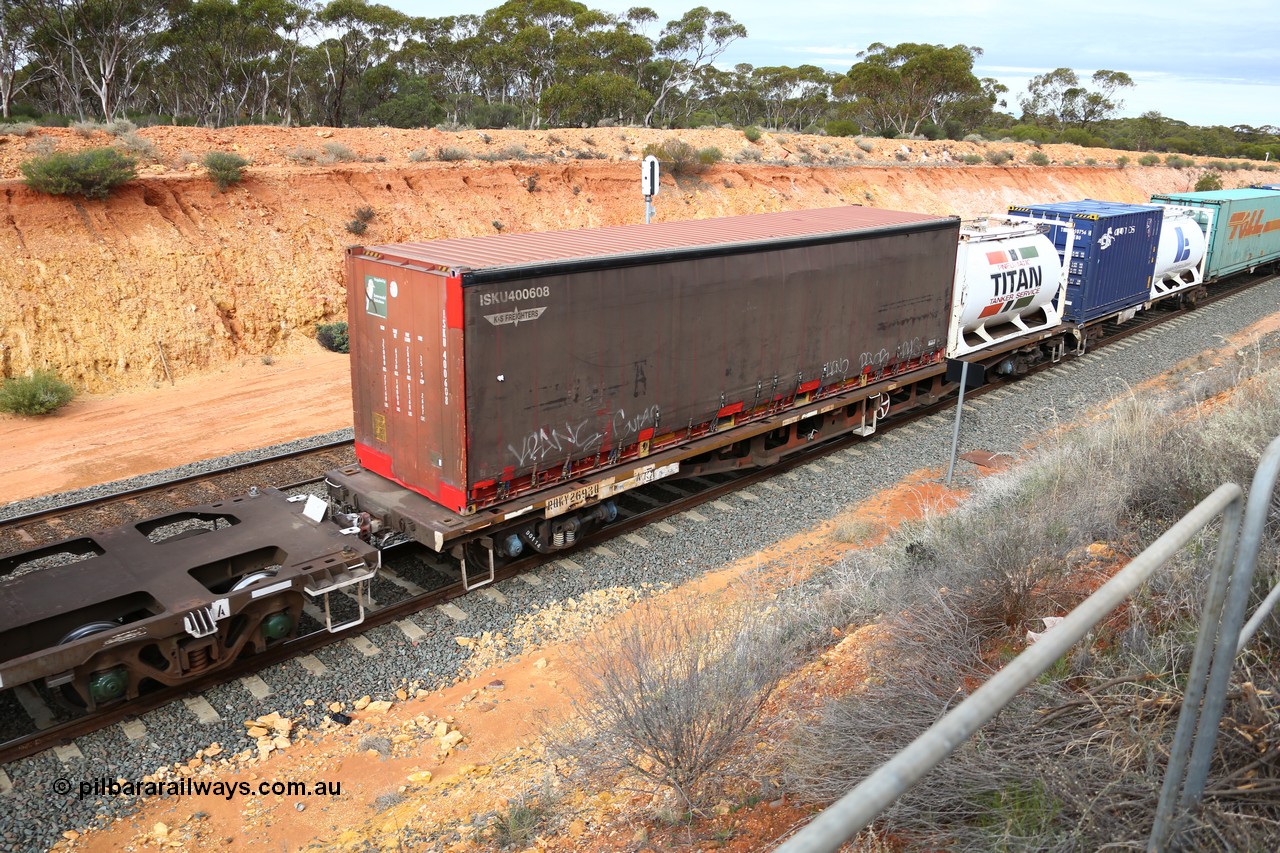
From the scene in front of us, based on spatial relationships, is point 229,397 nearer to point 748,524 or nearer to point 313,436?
point 313,436

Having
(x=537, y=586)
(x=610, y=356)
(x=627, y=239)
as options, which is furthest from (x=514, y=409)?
(x=627, y=239)

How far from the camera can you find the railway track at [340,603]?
7.20m

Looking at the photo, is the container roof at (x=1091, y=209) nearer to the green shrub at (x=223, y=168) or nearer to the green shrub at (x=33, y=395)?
the green shrub at (x=223, y=168)

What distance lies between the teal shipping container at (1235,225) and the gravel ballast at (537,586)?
9490 mm

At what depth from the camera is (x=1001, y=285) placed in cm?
1641

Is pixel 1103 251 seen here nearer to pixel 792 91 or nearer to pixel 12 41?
pixel 12 41

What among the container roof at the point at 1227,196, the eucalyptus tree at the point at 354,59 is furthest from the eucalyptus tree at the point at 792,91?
the container roof at the point at 1227,196

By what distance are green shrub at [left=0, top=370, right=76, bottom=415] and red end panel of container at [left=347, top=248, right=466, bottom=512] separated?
967 centimetres

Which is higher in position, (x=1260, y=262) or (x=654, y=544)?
(x=1260, y=262)

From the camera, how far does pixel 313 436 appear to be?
1508 centimetres

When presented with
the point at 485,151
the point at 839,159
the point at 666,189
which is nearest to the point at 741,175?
the point at 666,189

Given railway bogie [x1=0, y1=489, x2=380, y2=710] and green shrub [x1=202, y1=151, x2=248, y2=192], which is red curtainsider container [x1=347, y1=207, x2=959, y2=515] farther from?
green shrub [x1=202, y1=151, x2=248, y2=192]

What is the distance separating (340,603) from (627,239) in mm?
5452

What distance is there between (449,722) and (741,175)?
103ft
